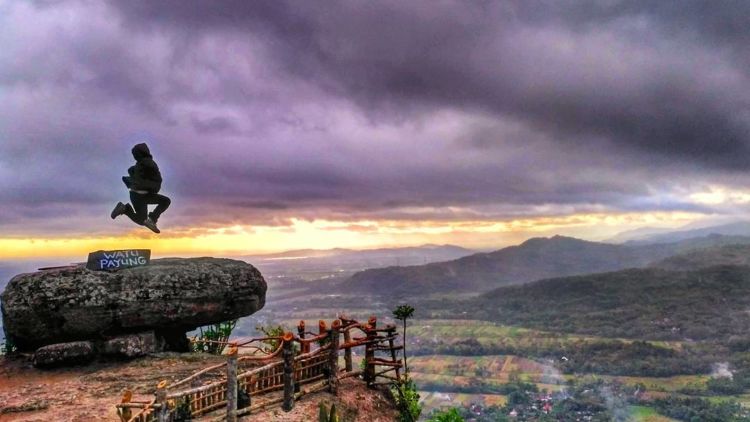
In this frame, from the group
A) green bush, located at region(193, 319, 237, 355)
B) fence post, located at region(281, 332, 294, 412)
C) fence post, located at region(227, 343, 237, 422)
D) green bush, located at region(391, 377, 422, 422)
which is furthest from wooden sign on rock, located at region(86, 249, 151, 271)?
green bush, located at region(391, 377, 422, 422)

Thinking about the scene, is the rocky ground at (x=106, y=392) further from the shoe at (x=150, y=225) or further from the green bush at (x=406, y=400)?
the shoe at (x=150, y=225)

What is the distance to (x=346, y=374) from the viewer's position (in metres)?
17.1

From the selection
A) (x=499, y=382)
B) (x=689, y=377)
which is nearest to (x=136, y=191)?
(x=499, y=382)

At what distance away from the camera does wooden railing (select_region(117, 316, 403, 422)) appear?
12048mm

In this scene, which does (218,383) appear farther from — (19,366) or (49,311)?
(19,366)

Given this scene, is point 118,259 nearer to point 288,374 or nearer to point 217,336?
Answer: point 217,336

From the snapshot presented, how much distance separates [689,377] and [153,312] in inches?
6874

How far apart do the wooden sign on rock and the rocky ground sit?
349cm

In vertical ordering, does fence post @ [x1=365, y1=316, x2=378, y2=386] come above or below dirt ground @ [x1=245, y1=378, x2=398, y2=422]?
above

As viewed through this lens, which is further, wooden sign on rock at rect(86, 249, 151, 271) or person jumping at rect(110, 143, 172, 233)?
person jumping at rect(110, 143, 172, 233)

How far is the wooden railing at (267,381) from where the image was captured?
474 inches

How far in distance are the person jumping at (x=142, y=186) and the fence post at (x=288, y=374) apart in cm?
864

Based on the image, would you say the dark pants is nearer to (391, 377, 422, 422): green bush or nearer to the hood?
the hood

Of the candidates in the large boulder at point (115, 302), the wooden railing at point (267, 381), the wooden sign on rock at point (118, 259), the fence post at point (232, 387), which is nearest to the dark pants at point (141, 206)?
the wooden sign on rock at point (118, 259)
